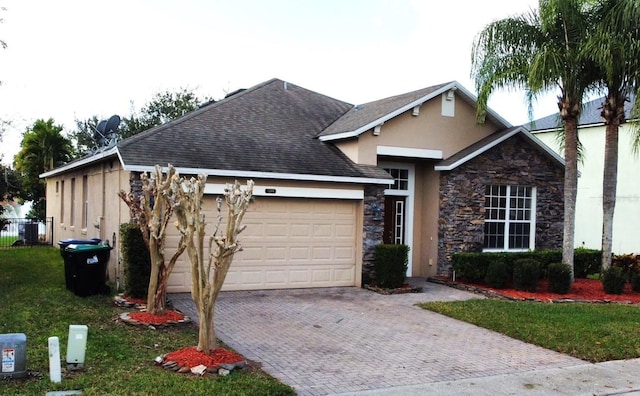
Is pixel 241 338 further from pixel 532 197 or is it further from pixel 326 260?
pixel 532 197

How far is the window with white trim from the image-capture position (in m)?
15.8

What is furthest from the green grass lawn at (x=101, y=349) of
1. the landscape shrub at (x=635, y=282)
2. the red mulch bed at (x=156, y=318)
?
the landscape shrub at (x=635, y=282)

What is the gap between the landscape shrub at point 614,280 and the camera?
1348 cm

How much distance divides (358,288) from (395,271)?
3.38 feet

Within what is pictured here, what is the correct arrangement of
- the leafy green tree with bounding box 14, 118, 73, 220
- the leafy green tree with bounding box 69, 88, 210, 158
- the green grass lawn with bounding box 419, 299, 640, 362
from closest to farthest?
the green grass lawn with bounding box 419, 299, 640, 362, the leafy green tree with bounding box 14, 118, 73, 220, the leafy green tree with bounding box 69, 88, 210, 158

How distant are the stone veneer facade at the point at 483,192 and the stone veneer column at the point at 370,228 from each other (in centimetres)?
209

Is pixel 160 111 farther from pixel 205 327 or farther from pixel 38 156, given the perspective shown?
pixel 205 327

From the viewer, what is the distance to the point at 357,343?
28.2 feet

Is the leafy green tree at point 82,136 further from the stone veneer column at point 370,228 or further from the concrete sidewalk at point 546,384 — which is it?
the concrete sidewalk at point 546,384

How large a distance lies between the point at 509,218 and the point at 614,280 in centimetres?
335

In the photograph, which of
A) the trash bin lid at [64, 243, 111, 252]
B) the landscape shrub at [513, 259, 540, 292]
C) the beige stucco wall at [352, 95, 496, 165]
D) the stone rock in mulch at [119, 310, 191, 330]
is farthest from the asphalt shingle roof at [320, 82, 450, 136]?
the stone rock in mulch at [119, 310, 191, 330]

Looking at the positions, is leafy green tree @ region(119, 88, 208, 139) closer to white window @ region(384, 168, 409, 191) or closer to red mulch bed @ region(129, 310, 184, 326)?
white window @ region(384, 168, 409, 191)

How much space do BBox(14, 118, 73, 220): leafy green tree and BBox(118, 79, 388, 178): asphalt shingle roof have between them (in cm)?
2197

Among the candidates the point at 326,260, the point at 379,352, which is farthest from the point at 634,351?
the point at 326,260
